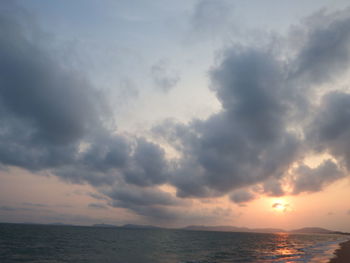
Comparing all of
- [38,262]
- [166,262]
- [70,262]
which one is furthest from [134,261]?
[38,262]

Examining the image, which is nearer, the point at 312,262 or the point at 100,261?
the point at 312,262

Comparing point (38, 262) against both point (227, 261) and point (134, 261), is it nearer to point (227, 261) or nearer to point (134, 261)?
point (134, 261)

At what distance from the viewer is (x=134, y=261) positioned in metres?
47.6

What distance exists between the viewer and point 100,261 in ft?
152

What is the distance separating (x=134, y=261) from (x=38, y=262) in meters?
16.4

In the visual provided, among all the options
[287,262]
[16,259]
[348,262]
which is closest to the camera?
[348,262]

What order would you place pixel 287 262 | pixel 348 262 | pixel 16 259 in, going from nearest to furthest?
pixel 348 262
pixel 287 262
pixel 16 259

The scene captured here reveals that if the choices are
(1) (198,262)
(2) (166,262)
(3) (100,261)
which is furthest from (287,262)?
(3) (100,261)

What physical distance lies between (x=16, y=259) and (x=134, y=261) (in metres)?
21.0

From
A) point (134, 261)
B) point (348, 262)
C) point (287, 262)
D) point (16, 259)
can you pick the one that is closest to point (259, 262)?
point (287, 262)

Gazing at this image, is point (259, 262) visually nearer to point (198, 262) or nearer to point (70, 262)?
point (198, 262)

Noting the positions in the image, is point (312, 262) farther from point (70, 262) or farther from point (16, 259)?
point (16, 259)

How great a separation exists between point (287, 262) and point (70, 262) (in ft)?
122

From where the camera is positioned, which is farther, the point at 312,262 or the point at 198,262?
the point at 198,262
